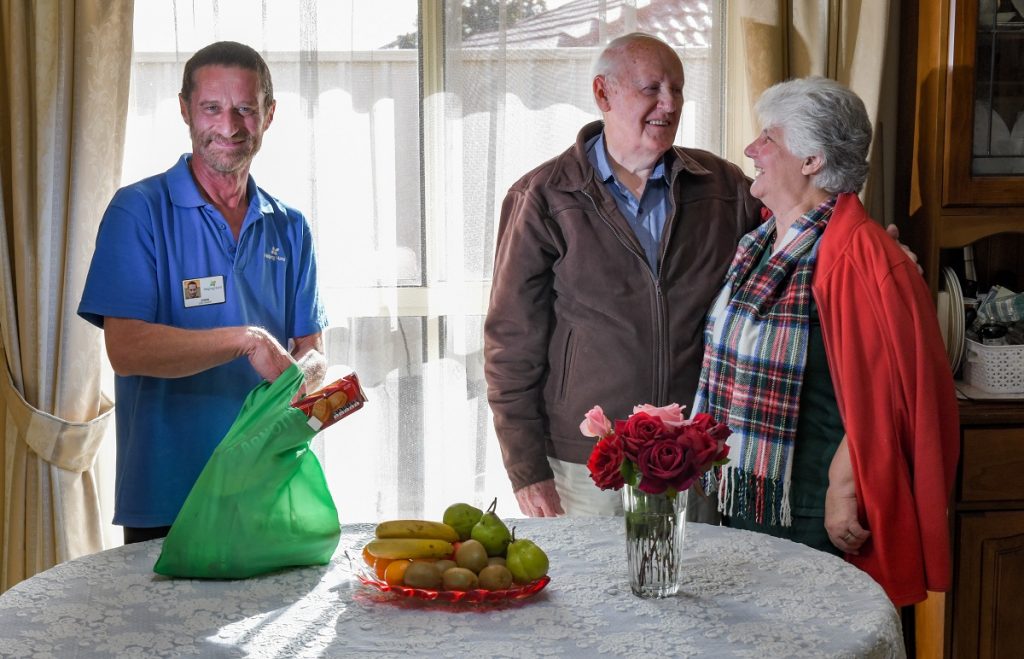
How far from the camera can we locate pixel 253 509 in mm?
1596

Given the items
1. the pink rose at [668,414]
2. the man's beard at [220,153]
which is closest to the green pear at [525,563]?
the pink rose at [668,414]

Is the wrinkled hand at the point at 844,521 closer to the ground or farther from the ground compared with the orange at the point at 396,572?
closer to the ground

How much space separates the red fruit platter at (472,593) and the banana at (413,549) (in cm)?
4

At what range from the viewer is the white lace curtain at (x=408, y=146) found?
2789 millimetres

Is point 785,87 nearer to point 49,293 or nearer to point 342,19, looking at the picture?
point 342,19

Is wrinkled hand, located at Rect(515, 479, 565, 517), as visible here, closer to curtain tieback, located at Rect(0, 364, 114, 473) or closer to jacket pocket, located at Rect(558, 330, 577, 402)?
jacket pocket, located at Rect(558, 330, 577, 402)

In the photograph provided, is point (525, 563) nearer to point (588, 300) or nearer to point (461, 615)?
point (461, 615)

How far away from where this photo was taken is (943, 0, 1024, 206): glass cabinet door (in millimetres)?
2533

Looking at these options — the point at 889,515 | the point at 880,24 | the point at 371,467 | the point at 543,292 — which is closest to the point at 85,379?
the point at 371,467

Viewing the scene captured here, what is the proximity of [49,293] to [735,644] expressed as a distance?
2031mm

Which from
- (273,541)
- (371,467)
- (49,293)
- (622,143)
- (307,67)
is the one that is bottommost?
(371,467)

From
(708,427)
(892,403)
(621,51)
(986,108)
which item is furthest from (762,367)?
(986,108)

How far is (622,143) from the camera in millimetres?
2342

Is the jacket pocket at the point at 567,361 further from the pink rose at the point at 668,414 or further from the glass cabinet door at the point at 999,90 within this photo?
the glass cabinet door at the point at 999,90
